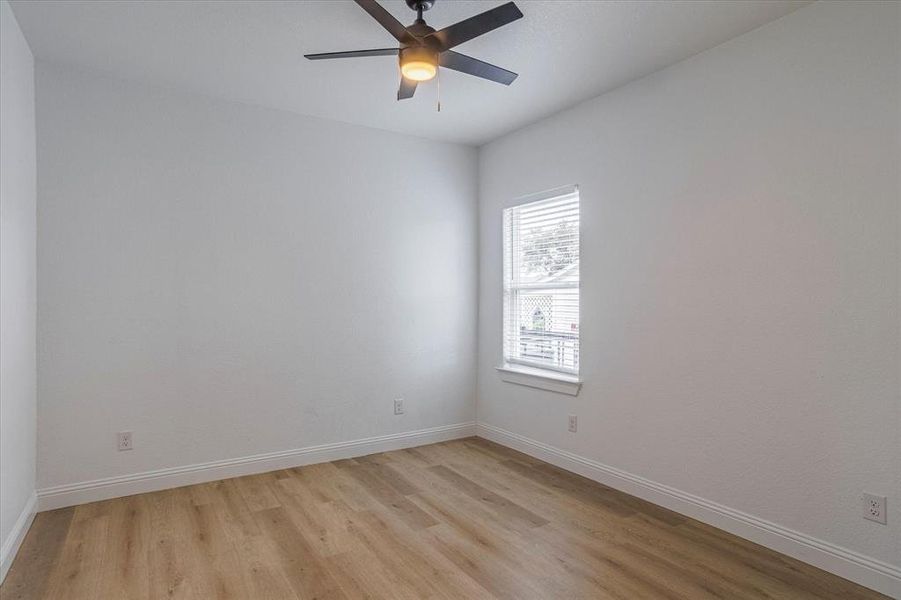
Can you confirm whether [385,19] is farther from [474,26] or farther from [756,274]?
A: [756,274]

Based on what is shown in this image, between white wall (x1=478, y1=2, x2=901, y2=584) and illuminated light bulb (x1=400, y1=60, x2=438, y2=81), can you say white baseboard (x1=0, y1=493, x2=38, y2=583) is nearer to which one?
illuminated light bulb (x1=400, y1=60, x2=438, y2=81)

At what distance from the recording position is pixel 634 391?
10.9 ft

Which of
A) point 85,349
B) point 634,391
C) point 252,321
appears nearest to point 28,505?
point 85,349

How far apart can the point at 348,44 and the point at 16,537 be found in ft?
10.0

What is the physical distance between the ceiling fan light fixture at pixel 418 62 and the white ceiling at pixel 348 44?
0.36 m

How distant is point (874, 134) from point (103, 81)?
4.23 meters

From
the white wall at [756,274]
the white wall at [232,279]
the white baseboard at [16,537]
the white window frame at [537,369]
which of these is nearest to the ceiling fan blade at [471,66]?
the white wall at [756,274]

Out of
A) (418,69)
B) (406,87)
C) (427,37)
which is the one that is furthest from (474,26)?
(406,87)

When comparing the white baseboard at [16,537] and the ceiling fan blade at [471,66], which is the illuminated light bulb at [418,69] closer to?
the ceiling fan blade at [471,66]

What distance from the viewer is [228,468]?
3.60 meters

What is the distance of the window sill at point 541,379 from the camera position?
3.73 meters

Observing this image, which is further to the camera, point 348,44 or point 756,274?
point 348,44

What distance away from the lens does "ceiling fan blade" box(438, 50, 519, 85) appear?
2.36m

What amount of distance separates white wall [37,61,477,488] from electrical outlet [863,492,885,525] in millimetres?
2987
